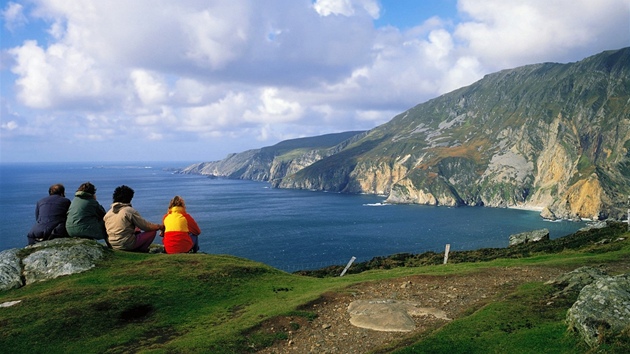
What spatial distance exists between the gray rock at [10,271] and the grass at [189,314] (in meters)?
0.66

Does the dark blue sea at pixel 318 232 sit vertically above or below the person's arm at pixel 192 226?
below

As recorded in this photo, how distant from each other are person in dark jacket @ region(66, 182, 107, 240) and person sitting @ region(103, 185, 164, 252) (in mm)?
690

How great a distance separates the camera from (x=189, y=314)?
1658 cm

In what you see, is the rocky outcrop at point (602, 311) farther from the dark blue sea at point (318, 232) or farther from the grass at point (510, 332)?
the dark blue sea at point (318, 232)

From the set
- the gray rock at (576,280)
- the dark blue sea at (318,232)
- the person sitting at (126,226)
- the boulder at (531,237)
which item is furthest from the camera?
the dark blue sea at (318,232)

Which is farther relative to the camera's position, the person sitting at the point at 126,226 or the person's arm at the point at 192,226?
the person's arm at the point at 192,226

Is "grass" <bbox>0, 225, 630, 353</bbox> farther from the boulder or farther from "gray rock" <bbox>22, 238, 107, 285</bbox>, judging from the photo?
the boulder

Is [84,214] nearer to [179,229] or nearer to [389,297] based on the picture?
[179,229]

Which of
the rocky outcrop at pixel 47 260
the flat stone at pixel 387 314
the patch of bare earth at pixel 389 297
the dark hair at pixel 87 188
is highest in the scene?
the dark hair at pixel 87 188

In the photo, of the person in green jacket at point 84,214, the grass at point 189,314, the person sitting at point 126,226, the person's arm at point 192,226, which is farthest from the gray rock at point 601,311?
the person in green jacket at point 84,214

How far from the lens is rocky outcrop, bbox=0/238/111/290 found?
59.3 ft

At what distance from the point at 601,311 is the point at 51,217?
22889 mm

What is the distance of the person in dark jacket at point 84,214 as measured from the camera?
20.0 metres

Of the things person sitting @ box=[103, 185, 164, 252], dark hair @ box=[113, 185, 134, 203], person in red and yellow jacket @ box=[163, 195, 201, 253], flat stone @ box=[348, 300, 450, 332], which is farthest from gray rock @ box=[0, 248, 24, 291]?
flat stone @ box=[348, 300, 450, 332]
